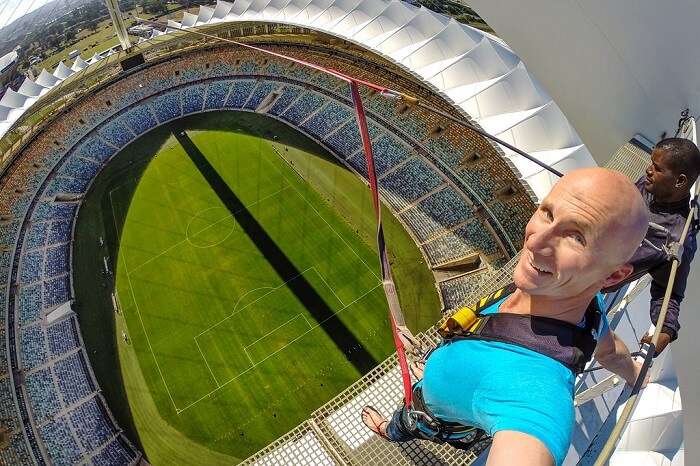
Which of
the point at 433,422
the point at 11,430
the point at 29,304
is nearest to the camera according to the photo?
the point at 433,422

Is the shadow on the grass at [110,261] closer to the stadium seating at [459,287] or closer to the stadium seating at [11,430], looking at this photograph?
the stadium seating at [11,430]

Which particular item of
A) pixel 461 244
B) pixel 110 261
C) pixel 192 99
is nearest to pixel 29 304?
pixel 110 261

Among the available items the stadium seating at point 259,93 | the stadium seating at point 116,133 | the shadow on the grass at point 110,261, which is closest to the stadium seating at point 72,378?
the shadow on the grass at point 110,261

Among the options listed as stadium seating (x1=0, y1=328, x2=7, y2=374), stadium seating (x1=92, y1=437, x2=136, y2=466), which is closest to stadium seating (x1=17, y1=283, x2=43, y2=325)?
stadium seating (x1=0, y1=328, x2=7, y2=374)

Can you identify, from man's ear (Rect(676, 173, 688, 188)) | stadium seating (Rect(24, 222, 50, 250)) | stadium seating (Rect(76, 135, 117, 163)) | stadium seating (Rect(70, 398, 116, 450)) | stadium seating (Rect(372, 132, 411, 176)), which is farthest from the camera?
stadium seating (Rect(76, 135, 117, 163))

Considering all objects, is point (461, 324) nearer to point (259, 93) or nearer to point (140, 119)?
point (259, 93)

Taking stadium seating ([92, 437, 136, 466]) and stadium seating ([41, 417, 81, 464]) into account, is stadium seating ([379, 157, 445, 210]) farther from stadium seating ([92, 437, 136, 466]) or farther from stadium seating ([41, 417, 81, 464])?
stadium seating ([41, 417, 81, 464])

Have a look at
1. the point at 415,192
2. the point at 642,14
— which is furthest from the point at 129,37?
the point at 642,14
